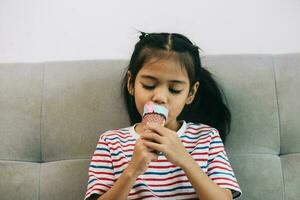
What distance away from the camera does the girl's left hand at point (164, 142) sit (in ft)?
3.01

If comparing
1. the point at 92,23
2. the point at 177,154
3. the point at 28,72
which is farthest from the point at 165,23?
the point at 177,154

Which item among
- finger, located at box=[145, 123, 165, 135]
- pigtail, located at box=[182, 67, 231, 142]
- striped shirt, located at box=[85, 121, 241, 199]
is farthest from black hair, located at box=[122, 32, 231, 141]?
finger, located at box=[145, 123, 165, 135]

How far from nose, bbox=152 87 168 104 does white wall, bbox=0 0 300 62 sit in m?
0.48

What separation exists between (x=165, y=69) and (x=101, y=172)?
338 mm

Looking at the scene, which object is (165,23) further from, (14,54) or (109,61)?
(14,54)

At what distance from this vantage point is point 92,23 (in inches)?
58.2

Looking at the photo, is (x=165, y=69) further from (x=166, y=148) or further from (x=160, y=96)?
(x=166, y=148)

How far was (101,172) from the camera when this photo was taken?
3.53 feet

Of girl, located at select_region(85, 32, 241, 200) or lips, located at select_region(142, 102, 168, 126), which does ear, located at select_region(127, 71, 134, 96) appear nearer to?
girl, located at select_region(85, 32, 241, 200)

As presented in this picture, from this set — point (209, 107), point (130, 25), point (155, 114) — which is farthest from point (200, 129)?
point (130, 25)

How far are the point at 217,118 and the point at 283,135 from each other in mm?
211

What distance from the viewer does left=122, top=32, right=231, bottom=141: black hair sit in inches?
42.3

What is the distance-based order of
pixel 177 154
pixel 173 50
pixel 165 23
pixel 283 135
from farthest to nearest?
pixel 165 23
pixel 283 135
pixel 173 50
pixel 177 154

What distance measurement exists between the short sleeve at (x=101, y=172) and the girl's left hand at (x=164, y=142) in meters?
0.22
